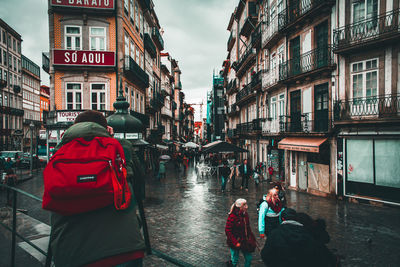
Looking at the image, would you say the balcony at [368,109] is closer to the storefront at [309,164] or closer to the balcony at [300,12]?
the storefront at [309,164]

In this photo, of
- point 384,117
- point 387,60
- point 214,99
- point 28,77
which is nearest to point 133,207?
point 384,117

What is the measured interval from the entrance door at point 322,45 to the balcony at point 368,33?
1061 mm

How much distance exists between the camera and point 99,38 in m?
21.2

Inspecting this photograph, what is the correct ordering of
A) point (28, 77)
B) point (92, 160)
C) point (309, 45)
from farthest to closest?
point (28, 77) → point (309, 45) → point (92, 160)

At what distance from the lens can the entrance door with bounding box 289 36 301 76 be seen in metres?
17.9

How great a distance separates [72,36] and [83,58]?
2056 mm

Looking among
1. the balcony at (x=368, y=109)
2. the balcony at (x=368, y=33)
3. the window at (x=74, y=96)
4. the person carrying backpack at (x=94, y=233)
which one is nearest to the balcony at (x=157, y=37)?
the window at (x=74, y=96)

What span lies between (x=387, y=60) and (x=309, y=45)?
5.16 m

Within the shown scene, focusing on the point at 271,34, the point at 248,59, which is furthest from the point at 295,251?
the point at 248,59

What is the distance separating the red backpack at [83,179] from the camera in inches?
58.9

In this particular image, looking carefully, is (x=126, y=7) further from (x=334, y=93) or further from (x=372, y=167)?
(x=372, y=167)

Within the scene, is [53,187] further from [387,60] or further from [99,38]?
[99,38]

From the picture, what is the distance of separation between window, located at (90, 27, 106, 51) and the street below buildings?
11838mm

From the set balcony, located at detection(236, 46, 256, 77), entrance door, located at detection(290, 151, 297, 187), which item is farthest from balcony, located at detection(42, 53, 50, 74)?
entrance door, located at detection(290, 151, 297, 187)
